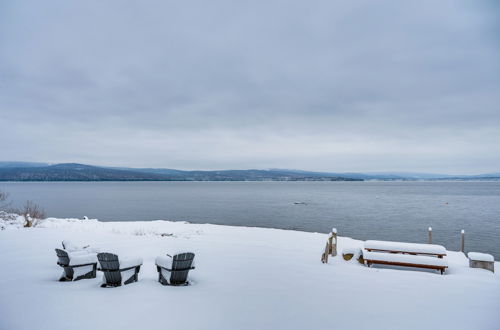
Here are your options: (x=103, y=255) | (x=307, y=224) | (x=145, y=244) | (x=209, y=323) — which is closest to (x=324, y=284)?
(x=209, y=323)

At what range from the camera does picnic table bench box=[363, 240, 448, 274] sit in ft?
31.5

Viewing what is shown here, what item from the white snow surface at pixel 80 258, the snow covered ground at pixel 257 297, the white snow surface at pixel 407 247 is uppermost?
the white snow surface at pixel 80 258

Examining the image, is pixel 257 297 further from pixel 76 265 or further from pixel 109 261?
pixel 76 265

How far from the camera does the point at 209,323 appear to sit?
5.60m

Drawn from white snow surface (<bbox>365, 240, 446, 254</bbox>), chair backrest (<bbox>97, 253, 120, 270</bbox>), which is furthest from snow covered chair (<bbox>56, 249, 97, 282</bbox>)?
white snow surface (<bbox>365, 240, 446, 254</bbox>)

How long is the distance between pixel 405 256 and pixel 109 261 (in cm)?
914

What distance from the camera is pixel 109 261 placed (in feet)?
23.6

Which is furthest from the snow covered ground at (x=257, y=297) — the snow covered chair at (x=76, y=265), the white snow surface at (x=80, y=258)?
the white snow surface at (x=80, y=258)

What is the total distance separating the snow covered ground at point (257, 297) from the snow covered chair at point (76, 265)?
0.78ft

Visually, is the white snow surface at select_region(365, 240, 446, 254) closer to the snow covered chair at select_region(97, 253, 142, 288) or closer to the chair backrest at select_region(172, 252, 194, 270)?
the chair backrest at select_region(172, 252, 194, 270)

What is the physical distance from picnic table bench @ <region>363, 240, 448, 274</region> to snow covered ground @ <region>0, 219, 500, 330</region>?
1.05ft

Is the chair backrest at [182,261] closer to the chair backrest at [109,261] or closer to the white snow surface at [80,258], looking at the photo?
the chair backrest at [109,261]

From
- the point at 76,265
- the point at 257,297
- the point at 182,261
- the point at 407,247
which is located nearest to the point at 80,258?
the point at 76,265

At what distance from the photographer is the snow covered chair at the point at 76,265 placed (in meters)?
7.57
